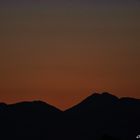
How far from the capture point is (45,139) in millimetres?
197500

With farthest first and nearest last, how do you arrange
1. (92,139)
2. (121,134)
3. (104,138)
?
1. (92,139)
2. (121,134)
3. (104,138)

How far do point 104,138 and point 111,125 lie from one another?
452ft

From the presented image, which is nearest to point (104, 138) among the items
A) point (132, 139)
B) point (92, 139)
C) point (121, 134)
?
point (132, 139)

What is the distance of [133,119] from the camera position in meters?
197

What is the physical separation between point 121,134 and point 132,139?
13.0 meters

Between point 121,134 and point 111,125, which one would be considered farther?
point 111,125

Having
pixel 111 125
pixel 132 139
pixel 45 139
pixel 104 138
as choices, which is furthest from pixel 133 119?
pixel 104 138

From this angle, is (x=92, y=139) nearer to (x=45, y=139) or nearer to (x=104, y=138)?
(x=45, y=139)

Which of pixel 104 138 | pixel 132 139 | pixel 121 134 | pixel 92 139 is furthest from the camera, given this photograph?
pixel 92 139

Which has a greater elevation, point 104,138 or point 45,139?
point 104,138

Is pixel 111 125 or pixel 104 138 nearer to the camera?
pixel 104 138

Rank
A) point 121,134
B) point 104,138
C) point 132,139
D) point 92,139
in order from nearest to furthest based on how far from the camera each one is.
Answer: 1. point 104,138
2. point 132,139
3. point 121,134
4. point 92,139

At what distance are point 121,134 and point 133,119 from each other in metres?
33.5

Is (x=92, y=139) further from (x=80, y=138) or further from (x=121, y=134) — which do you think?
(x=121, y=134)
